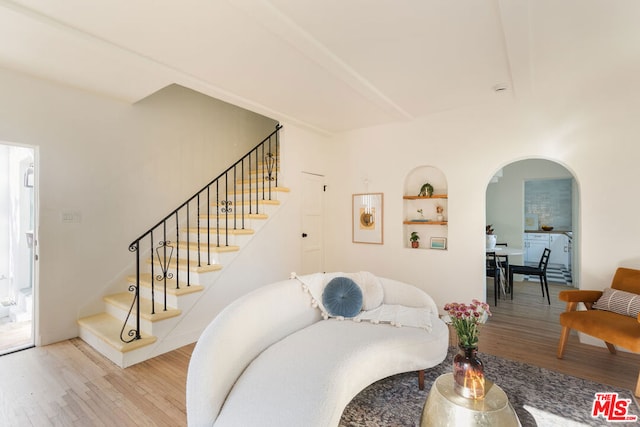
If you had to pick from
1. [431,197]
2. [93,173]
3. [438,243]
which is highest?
[93,173]

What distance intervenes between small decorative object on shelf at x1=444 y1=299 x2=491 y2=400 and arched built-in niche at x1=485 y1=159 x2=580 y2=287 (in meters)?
5.15

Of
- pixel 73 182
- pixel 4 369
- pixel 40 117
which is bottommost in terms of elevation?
pixel 4 369

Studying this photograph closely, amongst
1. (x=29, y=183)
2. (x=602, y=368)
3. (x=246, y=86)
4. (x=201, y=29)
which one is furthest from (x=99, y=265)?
(x=602, y=368)

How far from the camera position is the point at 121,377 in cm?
265

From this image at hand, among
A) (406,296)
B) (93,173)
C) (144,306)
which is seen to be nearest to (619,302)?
(406,296)

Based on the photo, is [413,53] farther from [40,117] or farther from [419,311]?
[40,117]

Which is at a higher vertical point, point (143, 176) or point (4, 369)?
point (143, 176)

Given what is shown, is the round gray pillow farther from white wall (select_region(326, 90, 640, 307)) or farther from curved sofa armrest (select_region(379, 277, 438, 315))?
white wall (select_region(326, 90, 640, 307))

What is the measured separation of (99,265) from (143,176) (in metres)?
1.27

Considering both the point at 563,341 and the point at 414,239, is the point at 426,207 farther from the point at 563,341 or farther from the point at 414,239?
the point at 563,341

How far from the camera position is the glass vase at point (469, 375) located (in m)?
1.69

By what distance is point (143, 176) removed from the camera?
4160 mm

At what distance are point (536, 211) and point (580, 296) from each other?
5955mm

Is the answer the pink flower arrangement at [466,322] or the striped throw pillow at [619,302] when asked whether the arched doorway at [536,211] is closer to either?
the striped throw pillow at [619,302]
